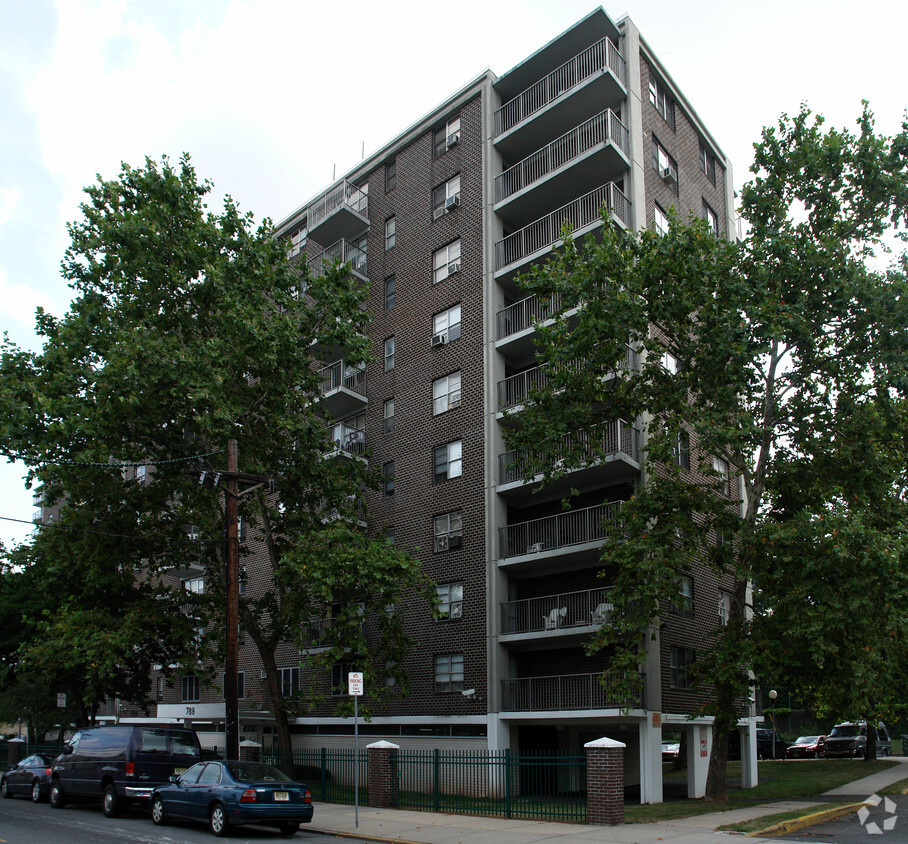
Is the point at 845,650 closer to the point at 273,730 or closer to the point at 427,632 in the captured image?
the point at 427,632

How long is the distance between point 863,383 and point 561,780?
45.8 feet

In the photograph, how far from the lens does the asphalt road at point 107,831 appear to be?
14727mm

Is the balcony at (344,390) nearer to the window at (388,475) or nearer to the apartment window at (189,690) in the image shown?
the window at (388,475)

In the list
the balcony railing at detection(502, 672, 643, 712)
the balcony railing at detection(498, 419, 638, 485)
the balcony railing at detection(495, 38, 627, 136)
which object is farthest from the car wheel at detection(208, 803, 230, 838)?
the balcony railing at detection(495, 38, 627, 136)

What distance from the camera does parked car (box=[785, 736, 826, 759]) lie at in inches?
1681

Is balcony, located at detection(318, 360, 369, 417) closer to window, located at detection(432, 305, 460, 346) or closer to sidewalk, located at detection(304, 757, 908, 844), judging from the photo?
window, located at detection(432, 305, 460, 346)

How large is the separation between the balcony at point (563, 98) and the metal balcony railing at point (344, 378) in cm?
1001

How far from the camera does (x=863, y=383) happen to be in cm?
2142

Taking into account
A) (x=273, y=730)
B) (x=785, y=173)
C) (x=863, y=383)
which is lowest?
(x=273, y=730)

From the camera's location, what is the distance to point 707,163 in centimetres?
3438

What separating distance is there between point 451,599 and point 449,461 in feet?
14.9

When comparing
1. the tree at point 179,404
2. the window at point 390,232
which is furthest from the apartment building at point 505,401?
the tree at point 179,404

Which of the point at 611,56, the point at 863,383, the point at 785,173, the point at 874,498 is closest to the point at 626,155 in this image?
the point at 611,56

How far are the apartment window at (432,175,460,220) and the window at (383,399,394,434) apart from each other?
698cm
